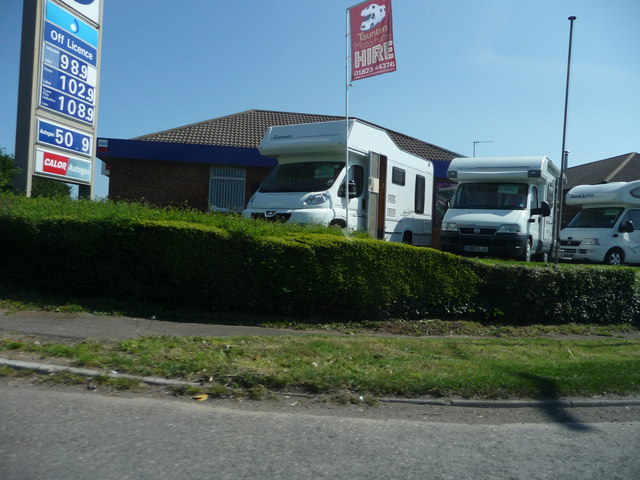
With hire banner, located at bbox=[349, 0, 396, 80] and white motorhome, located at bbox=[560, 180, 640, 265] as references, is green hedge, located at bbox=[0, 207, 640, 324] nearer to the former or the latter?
hire banner, located at bbox=[349, 0, 396, 80]

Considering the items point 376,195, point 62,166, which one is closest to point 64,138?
point 62,166

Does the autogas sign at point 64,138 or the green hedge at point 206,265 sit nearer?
the green hedge at point 206,265

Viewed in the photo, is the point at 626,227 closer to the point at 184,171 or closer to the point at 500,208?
the point at 500,208

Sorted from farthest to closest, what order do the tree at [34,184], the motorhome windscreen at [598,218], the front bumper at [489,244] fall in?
the motorhome windscreen at [598,218] < the front bumper at [489,244] < the tree at [34,184]

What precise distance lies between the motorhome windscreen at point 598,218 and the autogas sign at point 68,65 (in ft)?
46.7

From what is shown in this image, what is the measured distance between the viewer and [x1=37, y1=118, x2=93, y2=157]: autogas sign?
11336mm

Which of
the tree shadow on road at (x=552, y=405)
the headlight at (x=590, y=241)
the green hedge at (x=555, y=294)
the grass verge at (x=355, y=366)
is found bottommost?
the tree shadow on road at (x=552, y=405)

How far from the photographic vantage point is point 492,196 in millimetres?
14906

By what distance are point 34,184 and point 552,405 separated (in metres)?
11.3

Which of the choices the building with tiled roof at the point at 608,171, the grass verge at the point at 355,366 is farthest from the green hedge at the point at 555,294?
the building with tiled roof at the point at 608,171

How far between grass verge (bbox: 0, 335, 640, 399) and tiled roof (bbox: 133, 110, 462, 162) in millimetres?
17585

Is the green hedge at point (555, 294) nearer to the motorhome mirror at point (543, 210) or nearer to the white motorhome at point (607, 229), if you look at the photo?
the motorhome mirror at point (543, 210)

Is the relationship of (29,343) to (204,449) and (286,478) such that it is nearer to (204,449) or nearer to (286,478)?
(204,449)

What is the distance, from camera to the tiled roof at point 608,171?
116 ft
